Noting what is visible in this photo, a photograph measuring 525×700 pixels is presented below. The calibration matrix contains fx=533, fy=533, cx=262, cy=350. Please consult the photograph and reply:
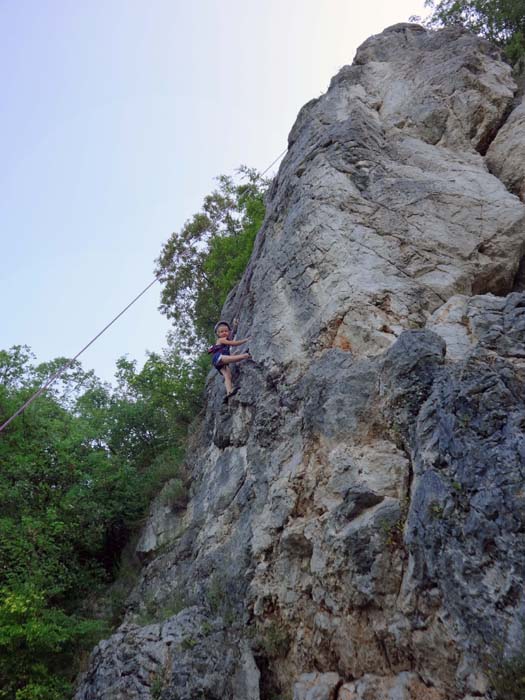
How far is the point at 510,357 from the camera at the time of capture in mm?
6051

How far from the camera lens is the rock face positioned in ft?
16.0

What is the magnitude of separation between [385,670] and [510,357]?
11.6 ft

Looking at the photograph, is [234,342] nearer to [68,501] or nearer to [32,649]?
[68,501]

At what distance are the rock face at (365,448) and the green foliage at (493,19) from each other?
A: 167 inches

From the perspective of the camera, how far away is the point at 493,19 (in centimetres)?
1588

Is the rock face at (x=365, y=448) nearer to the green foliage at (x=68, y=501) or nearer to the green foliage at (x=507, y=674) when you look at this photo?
the green foliage at (x=507, y=674)

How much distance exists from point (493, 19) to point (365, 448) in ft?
51.0

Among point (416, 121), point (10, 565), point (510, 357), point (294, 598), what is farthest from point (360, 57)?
point (10, 565)

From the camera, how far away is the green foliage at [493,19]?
15059 mm

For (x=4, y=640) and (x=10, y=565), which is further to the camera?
(x=10, y=565)

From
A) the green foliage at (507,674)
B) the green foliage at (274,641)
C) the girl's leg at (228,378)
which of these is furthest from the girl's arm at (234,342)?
the green foliage at (507,674)

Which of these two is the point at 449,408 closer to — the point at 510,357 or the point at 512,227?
the point at 510,357

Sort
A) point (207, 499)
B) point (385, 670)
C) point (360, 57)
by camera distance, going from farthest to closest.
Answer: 1. point (360, 57)
2. point (207, 499)
3. point (385, 670)

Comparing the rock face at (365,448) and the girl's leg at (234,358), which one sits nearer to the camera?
the rock face at (365,448)
